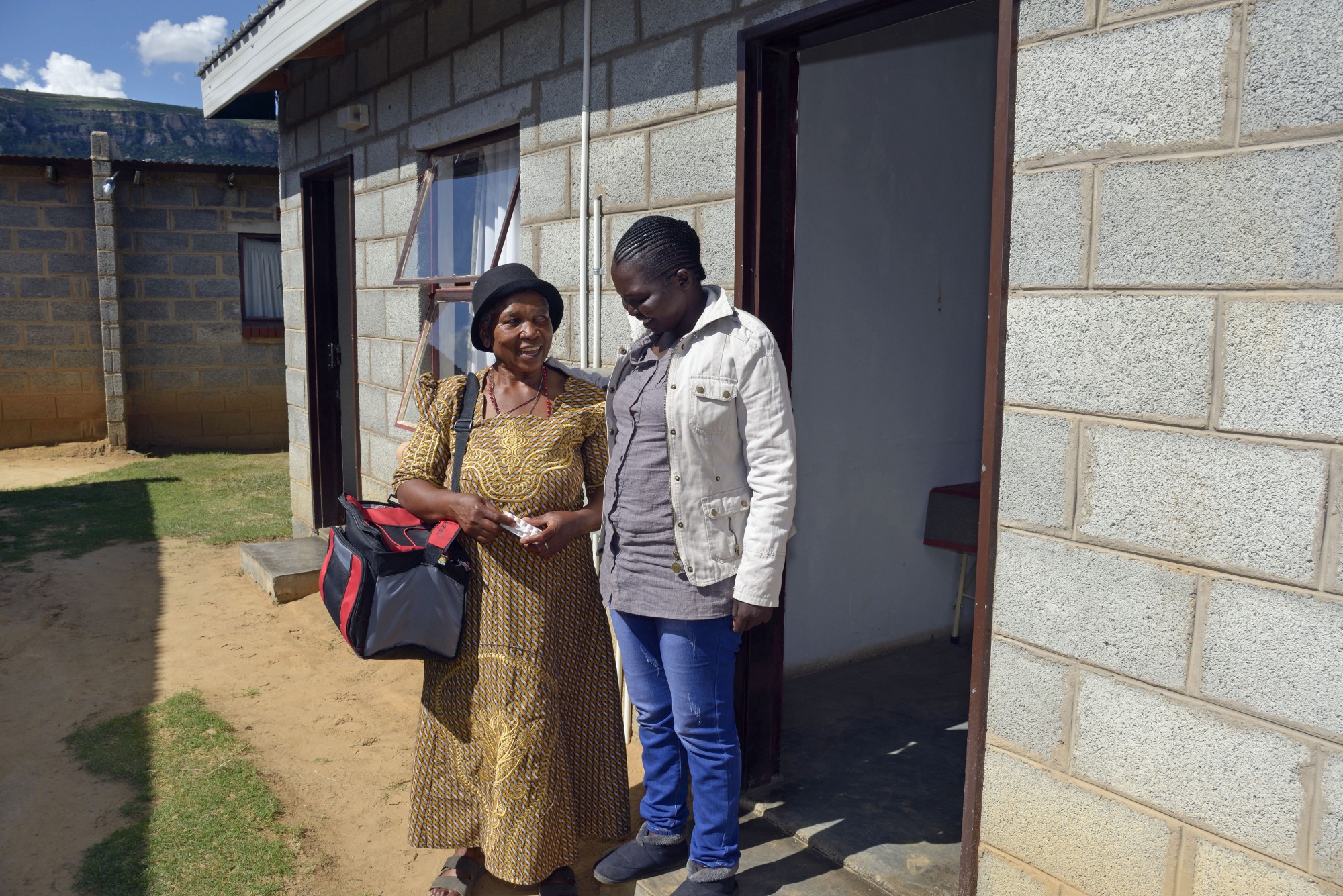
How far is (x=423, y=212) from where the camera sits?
5039 mm

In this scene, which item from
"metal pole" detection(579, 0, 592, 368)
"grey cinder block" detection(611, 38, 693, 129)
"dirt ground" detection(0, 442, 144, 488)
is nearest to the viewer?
"grey cinder block" detection(611, 38, 693, 129)

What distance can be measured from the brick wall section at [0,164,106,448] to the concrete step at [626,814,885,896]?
11350 millimetres

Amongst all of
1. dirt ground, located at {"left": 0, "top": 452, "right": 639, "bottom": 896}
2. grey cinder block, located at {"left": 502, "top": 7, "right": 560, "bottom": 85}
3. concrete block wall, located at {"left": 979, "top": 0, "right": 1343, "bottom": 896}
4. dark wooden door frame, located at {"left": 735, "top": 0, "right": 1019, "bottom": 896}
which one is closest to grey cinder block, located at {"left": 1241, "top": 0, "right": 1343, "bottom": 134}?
concrete block wall, located at {"left": 979, "top": 0, "right": 1343, "bottom": 896}

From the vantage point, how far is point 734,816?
8.37 feet

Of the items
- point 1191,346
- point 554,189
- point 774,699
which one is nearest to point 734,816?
point 774,699

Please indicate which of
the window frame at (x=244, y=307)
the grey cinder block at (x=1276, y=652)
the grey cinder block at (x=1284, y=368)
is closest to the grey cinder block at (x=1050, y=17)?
the grey cinder block at (x=1284, y=368)

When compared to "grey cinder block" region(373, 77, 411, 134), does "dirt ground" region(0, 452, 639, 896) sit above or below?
below

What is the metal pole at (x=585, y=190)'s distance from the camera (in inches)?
142

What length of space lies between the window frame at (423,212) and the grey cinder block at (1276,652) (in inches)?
127

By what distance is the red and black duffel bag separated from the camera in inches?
101

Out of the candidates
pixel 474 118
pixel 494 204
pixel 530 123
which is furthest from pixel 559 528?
pixel 474 118

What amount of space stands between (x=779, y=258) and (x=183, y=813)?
8.87 ft

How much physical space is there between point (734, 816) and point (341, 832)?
1473mm

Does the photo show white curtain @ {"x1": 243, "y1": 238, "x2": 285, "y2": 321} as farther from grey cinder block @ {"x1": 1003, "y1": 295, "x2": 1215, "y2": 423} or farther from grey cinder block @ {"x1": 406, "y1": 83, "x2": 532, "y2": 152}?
grey cinder block @ {"x1": 1003, "y1": 295, "x2": 1215, "y2": 423}
